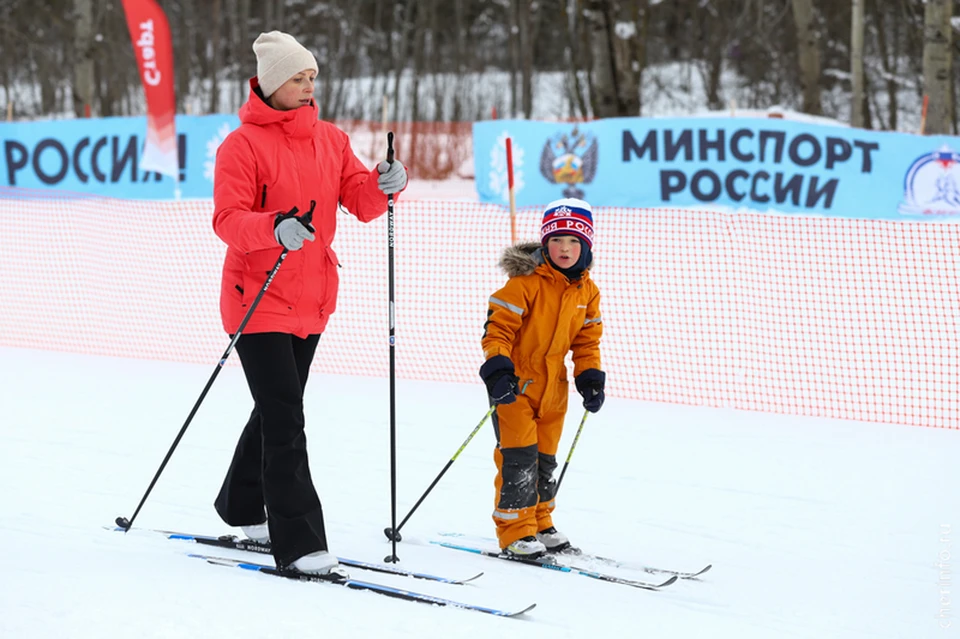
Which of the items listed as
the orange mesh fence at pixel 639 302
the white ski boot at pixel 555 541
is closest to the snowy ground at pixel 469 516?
the white ski boot at pixel 555 541

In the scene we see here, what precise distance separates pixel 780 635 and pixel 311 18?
4008 cm

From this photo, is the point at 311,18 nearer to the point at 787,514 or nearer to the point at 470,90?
the point at 470,90

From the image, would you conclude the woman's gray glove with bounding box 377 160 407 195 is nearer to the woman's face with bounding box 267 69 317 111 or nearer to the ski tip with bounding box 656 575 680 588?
the woman's face with bounding box 267 69 317 111

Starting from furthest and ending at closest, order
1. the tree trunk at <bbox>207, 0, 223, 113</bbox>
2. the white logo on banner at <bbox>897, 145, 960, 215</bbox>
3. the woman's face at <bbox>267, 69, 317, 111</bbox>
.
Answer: the tree trunk at <bbox>207, 0, 223, 113</bbox>, the white logo on banner at <bbox>897, 145, 960, 215</bbox>, the woman's face at <bbox>267, 69, 317, 111</bbox>

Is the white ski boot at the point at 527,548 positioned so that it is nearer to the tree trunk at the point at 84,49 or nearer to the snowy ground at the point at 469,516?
the snowy ground at the point at 469,516

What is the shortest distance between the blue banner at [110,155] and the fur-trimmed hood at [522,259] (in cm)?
1340

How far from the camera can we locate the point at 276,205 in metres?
3.61

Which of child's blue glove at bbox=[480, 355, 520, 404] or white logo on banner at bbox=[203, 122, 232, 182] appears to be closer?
child's blue glove at bbox=[480, 355, 520, 404]

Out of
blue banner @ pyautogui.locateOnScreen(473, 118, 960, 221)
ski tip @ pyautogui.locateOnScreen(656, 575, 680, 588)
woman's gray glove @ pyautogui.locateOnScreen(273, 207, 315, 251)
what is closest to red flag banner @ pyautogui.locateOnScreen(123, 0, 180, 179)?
blue banner @ pyautogui.locateOnScreen(473, 118, 960, 221)

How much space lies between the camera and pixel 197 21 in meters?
40.2

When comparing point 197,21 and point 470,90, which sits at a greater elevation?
point 197,21

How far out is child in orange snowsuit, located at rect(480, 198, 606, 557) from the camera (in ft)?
12.9

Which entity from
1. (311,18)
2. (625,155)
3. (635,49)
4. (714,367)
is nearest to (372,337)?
(714,367)

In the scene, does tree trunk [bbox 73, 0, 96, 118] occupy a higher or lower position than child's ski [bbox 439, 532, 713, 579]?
higher
